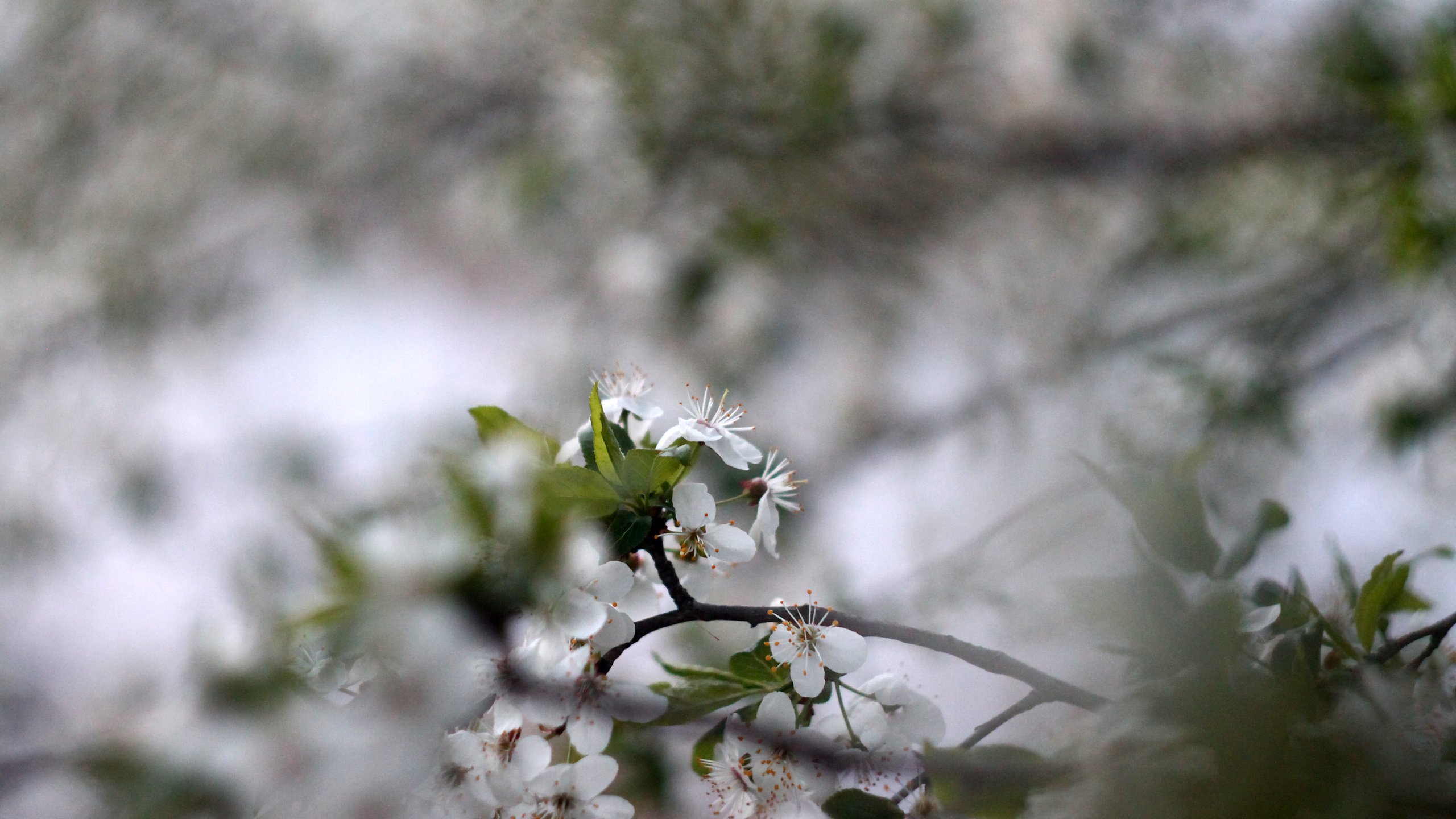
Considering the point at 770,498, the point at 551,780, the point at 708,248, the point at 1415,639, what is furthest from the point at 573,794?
the point at 708,248

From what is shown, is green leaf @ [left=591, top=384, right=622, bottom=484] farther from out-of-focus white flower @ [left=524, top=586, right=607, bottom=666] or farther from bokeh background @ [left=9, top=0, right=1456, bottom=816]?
bokeh background @ [left=9, top=0, right=1456, bottom=816]

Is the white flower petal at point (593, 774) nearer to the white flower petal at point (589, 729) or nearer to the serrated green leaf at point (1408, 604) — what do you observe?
the white flower petal at point (589, 729)

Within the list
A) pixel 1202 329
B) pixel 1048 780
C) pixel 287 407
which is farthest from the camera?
pixel 287 407

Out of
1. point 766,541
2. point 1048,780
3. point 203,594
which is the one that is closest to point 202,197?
point 203,594

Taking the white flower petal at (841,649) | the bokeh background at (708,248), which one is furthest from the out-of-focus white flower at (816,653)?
the bokeh background at (708,248)

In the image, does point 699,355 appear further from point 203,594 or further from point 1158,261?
point 203,594

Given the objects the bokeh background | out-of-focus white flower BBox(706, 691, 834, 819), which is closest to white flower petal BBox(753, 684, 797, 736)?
out-of-focus white flower BBox(706, 691, 834, 819)
